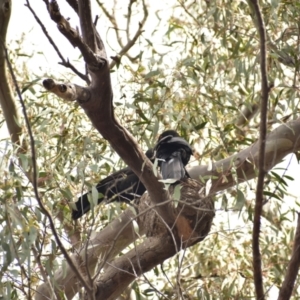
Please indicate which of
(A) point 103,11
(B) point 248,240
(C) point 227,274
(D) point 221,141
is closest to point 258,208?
(D) point 221,141

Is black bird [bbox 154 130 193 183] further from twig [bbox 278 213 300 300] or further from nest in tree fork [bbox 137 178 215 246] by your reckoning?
twig [bbox 278 213 300 300]

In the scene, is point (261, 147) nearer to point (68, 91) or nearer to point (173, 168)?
point (68, 91)

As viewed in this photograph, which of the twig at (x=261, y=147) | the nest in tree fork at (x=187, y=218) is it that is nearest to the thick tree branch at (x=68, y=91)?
the twig at (x=261, y=147)

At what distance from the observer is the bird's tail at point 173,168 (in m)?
4.11

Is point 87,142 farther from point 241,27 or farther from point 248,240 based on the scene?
point 248,240

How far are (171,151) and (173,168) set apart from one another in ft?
0.87

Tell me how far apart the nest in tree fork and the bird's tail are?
6cm

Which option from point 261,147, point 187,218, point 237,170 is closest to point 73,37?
point 261,147

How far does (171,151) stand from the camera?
14.5 feet

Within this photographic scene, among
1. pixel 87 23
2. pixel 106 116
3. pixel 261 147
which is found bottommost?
pixel 261 147

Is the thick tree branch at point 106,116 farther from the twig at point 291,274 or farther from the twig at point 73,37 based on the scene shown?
the twig at point 291,274

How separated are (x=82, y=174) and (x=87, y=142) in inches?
18.4

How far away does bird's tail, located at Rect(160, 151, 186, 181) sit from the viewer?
4109 millimetres

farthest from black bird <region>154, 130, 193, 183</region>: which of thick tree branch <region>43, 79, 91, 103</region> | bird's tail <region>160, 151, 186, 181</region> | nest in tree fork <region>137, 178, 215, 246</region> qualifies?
thick tree branch <region>43, 79, 91, 103</region>
